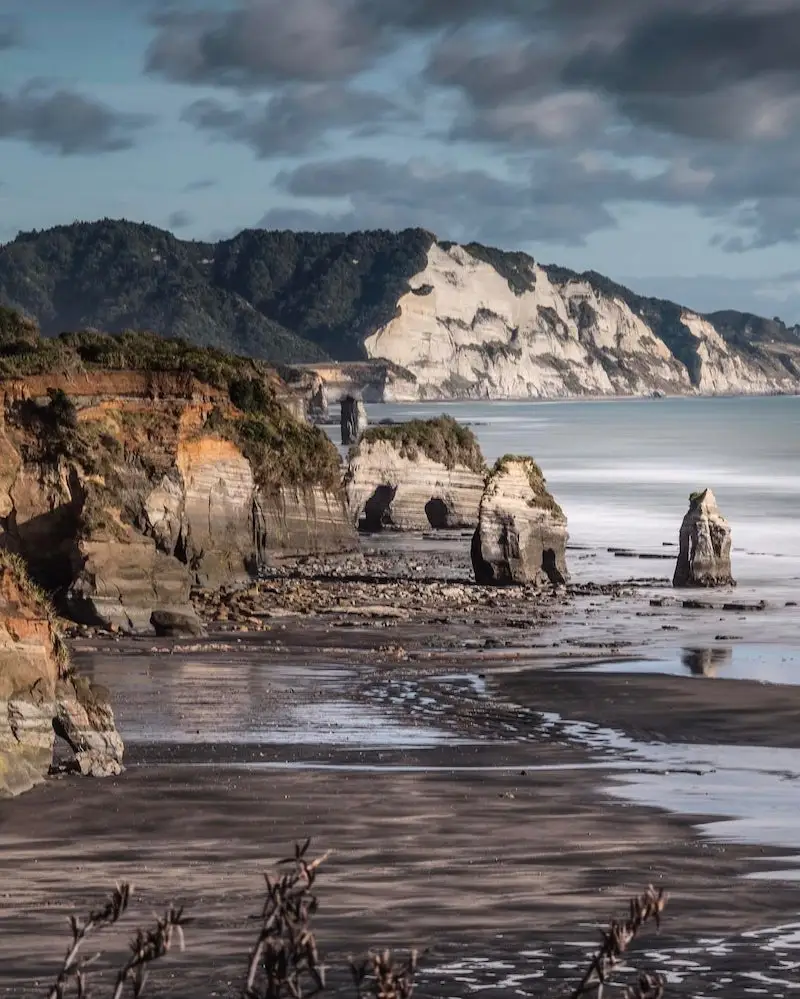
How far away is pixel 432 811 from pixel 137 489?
29.4 m

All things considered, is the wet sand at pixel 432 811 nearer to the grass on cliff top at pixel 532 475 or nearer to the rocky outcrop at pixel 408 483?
the grass on cliff top at pixel 532 475

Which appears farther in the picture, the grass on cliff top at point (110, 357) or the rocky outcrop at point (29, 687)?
the grass on cliff top at point (110, 357)

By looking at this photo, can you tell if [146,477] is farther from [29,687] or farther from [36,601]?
[29,687]

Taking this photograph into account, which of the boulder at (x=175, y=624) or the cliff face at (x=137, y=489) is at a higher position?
the cliff face at (x=137, y=489)

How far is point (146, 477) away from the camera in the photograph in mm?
47438

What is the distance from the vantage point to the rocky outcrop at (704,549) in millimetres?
49531

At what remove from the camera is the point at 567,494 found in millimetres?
95438

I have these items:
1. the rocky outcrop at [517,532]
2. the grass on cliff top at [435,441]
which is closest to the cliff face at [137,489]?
the rocky outcrop at [517,532]

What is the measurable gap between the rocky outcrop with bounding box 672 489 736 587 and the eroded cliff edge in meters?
11.6

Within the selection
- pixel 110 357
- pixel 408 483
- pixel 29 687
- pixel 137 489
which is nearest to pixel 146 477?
pixel 137 489

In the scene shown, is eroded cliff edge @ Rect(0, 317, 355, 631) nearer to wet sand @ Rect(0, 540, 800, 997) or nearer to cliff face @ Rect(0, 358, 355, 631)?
cliff face @ Rect(0, 358, 355, 631)

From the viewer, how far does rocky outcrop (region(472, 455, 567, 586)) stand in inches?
1948

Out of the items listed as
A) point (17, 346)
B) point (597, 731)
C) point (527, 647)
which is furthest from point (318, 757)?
point (17, 346)

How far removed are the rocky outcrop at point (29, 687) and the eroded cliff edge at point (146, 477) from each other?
1669 cm
